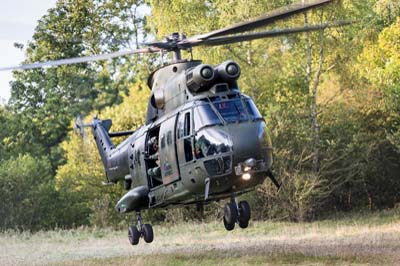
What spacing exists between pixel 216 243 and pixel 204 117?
9.49 meters

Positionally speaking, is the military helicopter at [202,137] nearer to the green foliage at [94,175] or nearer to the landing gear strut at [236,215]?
the landing gear strut at [236,215]

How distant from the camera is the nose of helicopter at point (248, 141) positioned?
1237 centimetres

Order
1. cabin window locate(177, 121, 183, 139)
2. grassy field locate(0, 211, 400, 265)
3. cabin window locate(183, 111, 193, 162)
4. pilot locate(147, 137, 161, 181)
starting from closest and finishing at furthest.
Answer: cabin window locate(183, 111, 193, 162) < cabin window locate(177, 121, 183, 139) < pilot locate(147, 137, 161, 181) < grassy field locate(0, 211, 400, 265)


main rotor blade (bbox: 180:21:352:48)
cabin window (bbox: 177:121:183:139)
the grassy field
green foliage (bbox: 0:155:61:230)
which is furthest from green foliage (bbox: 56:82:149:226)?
cabin window (bbox: 177:121:183:139)

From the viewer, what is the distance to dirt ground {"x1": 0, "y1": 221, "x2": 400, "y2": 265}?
16281 millimetres

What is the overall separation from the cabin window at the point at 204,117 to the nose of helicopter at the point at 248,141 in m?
0.33

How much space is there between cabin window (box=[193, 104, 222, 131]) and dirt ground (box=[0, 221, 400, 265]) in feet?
13.9


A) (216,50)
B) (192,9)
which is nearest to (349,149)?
(216,50)

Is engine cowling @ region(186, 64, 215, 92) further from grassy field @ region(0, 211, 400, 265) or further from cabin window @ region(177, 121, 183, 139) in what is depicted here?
grassy field @ region(0, 211, 400, 265)

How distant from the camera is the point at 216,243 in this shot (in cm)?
2158

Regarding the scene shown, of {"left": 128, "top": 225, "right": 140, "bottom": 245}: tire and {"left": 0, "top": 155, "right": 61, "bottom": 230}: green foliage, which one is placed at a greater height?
{"left": 0, "top": 155, "right": 61, "bottom": 230}: green foliage

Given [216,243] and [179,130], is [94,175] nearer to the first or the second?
[216,243]

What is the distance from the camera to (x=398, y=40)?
→ 26312 millimetres

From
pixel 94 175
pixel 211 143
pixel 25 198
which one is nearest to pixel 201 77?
pixel 211 143
